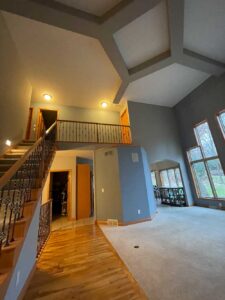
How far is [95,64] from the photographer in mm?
5141

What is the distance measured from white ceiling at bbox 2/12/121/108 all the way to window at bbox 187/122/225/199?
4.69 meters

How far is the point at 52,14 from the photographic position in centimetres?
321

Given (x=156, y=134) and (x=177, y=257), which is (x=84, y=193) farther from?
(x=177, y=257)

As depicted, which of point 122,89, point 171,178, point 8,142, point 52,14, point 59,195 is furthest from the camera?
point 171,178

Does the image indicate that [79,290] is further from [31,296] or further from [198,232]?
[198,232]

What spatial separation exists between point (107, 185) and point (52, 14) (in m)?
5.17

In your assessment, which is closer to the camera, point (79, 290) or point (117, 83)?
point (79, 290)

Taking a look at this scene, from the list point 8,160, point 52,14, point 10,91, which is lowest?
point 8,160

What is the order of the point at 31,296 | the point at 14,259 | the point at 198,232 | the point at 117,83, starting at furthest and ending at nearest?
the point at 117,83 < the point at 198,232 < the point at 31,296 < the point at 14,259

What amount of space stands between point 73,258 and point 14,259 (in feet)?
5.88

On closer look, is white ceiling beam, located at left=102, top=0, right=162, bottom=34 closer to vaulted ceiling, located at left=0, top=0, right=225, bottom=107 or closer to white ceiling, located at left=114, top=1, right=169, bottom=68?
vaulted ceiling, located at left=0, top=0, right=225, bottom=107

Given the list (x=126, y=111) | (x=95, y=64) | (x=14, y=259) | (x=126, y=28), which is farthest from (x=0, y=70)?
(x=126, y=111)

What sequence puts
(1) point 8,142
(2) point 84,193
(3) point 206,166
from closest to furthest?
(1) point 8,142, (3) point 206,166, (2) point 84,193

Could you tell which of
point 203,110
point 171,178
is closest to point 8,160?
point 203,110
